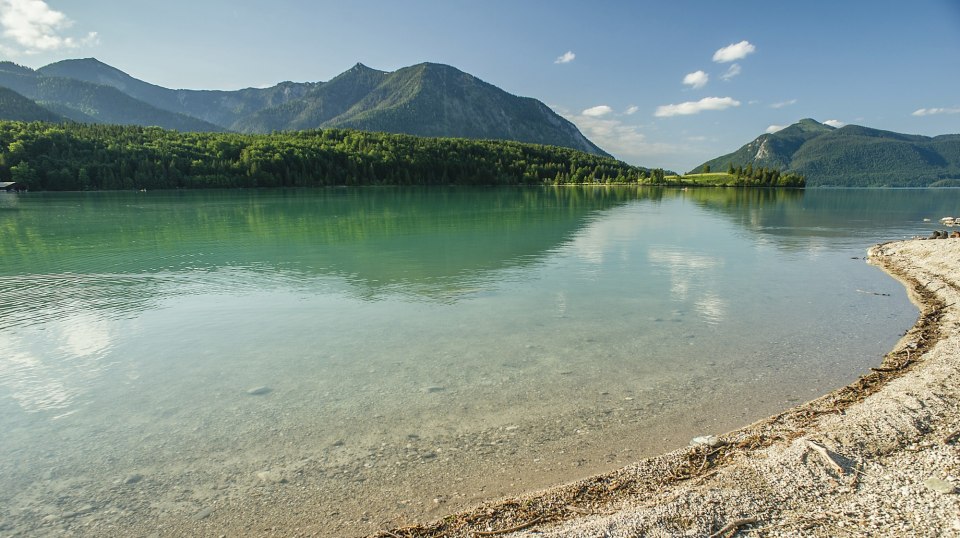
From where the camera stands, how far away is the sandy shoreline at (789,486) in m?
5.93

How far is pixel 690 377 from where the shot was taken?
12.2 metres

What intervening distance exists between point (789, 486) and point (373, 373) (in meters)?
9.15

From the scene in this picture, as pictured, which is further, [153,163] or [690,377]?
[153,163]

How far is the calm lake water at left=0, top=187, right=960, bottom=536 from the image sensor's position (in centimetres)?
790

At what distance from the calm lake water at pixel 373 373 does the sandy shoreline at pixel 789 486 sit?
0.82 m

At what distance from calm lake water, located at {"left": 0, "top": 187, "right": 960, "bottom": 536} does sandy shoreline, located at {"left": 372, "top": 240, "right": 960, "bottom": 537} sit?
82 cm

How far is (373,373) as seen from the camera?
41.7ft

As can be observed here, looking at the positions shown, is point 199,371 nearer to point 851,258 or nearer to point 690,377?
point 690,377

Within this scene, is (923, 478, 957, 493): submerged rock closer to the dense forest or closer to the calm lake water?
the calm lake water

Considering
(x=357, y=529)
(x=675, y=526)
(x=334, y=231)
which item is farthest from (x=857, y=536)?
(x=334, y=231)

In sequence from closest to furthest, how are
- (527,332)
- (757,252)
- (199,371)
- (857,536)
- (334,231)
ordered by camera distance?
(857,536) → (199,371) → (527,332) → (757,252) → (334,231)

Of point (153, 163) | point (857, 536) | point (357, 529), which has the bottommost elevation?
point (357, 529)

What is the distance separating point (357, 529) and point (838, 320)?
18109 mm

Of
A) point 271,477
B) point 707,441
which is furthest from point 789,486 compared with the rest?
point 271,477
